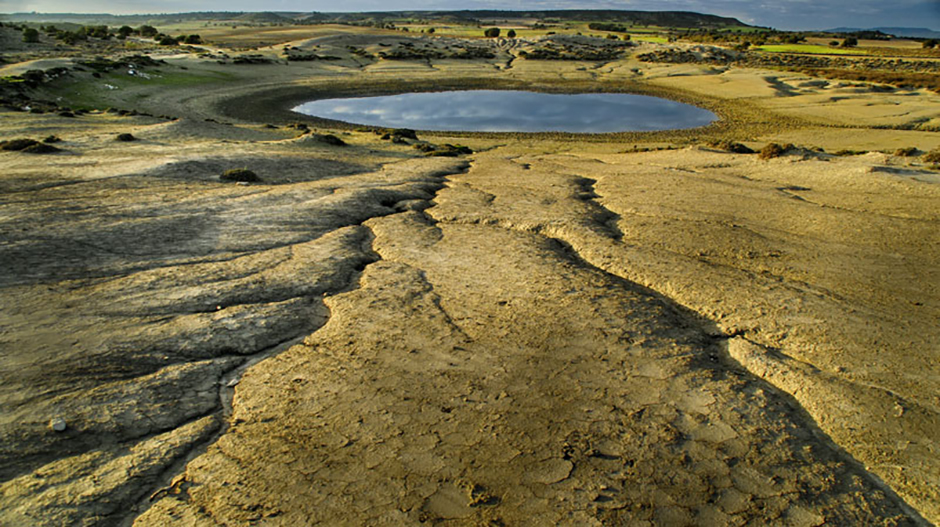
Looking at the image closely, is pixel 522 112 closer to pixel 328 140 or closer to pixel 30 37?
pixel 328 140

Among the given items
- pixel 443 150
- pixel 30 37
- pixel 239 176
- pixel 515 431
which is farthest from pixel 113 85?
pixel 515 431

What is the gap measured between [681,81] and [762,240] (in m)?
49.9

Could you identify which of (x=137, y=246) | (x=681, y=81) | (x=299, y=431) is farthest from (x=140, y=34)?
(x=299, y=431)

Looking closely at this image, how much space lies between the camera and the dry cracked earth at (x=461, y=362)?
4.22 m

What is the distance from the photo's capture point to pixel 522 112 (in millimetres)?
39562

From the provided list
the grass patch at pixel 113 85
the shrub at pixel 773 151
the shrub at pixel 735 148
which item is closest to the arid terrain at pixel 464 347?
the shrub at pixel 773 151

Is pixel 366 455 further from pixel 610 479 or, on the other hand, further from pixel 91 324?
pixel 91 324

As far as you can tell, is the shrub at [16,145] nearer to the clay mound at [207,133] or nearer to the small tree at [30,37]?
the clay mound at [207,133]

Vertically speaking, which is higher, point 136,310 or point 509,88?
point 509,88

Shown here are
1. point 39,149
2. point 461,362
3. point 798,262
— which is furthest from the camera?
point 39,149

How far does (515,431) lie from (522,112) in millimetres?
37248

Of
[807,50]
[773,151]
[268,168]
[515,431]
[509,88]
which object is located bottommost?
[515,431]

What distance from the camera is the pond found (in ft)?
111

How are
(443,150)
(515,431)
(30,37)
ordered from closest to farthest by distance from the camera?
(515,431) < (443,150) < (30,37)
